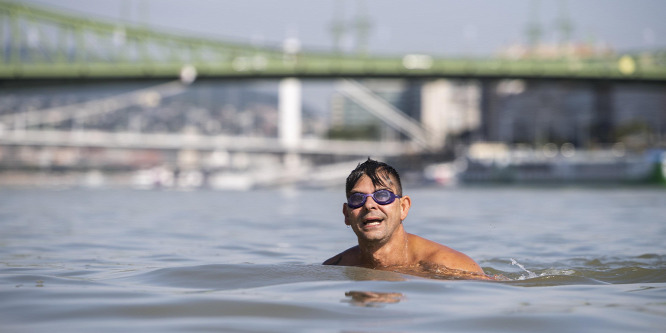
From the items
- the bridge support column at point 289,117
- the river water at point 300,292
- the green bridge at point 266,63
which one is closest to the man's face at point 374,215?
the river water at point 300,292

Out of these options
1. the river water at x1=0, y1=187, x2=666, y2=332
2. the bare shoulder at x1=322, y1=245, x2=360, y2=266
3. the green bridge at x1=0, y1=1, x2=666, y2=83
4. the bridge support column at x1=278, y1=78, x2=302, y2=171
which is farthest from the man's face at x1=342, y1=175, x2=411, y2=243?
the bridge support column at x1=278, y1=78, x2=302, y2=171

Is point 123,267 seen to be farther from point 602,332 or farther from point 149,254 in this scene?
point 602,332

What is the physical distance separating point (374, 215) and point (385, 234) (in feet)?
0.73

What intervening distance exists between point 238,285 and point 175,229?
27.0ft

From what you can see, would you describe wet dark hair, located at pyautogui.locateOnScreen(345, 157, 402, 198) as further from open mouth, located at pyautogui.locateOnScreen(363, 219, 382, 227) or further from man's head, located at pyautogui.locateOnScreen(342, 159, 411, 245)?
open mouth, located at pyautogui.locateOnScreen(363, 219, 382, 227)

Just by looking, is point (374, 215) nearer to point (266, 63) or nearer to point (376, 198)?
point (376, 198)

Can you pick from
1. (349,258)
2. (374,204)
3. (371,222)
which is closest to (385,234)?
(371,222)

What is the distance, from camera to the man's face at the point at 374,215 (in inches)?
182

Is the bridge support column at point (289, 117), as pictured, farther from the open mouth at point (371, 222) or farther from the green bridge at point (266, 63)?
the open mouth at point (371, 222)

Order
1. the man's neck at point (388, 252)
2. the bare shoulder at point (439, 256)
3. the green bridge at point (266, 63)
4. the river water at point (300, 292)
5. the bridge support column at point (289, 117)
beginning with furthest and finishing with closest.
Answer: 1. the bridge support column at point (289, 117)
2. the green bridge at point (266, 63)
3. the bare shoulder at point (439, 256)
4. the man's neck at point (388, 252)
5. the river water at point (300, 292)

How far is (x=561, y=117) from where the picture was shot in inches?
4535

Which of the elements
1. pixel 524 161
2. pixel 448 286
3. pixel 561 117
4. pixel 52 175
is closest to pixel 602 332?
pixel 448 286

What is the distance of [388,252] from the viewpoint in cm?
497

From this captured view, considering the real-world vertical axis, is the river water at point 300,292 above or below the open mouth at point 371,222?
below
